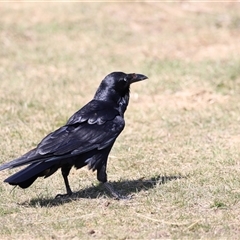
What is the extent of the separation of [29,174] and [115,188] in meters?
1.04

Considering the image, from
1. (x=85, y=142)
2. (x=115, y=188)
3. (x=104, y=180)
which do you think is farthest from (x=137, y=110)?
(x=85, y=142)

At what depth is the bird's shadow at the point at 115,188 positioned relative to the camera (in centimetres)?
577

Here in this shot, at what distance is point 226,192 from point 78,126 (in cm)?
136

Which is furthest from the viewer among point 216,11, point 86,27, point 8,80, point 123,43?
point 216,11

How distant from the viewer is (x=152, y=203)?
18.5 ft

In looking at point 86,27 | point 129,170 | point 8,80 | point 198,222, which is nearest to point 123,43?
point 86,27

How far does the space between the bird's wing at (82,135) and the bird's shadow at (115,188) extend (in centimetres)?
43

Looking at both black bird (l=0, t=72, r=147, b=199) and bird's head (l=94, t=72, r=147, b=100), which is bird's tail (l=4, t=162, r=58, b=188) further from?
bird's head (l=94, t=72, r=147, b=100)

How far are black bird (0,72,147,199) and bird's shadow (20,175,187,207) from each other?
132 millimetres

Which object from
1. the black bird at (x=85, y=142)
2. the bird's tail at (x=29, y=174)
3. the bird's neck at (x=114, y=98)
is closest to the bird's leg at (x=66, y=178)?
the black bird at (x=85, y=142)

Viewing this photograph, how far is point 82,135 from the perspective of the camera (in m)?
5.81

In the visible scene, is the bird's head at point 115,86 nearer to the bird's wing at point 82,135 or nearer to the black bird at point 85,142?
the black bird at point 85,142

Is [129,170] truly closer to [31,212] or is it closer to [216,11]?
[31,212]

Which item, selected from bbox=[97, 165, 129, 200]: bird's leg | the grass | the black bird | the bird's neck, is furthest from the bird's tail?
the bird's neck
